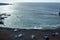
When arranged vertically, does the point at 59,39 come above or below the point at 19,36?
below

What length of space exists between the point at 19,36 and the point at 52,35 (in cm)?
605

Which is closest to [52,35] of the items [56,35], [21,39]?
[56,35]

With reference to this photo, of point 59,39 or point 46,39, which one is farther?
point 59,39

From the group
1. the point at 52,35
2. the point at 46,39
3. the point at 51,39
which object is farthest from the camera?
the point at 52,35

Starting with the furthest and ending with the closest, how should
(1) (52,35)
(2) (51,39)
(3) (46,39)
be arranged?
(1) (52,35) < (2) (51,39) < (3) (46,39)

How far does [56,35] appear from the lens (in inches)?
928

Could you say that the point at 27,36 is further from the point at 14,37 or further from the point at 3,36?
the point at 3,36

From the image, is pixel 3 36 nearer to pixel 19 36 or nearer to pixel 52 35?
pixel 19 36

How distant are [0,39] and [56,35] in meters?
9.23

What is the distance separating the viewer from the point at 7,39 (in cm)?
2212

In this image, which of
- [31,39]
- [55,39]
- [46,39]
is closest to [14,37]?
[31,39]

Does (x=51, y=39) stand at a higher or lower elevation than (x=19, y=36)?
lower

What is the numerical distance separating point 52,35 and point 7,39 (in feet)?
24.5

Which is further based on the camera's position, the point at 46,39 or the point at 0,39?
the point at 0,39
